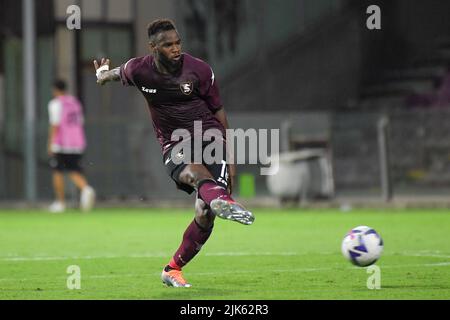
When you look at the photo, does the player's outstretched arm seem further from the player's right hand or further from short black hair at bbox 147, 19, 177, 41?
short black hair at bbox 147, 19, 177, 41

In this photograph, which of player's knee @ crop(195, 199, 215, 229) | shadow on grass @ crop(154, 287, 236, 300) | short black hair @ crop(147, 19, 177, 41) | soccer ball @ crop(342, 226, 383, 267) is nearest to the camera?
shadow on grass @ crop(154, 287, 236, 300)

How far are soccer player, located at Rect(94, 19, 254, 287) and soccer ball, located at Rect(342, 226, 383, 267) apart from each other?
1151 millimetres

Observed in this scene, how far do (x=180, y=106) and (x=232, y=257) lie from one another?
3312 millimetres

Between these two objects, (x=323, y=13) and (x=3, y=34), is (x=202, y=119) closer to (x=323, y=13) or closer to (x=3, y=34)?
(x=3, y=34)

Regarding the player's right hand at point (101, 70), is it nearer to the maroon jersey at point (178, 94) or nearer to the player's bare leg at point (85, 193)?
the maroon jersey at point (178, 94)

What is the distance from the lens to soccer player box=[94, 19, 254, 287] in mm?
10070

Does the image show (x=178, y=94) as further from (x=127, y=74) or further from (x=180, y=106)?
(x=127, y=74)

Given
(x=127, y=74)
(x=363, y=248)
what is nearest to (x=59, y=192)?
(x=127, y=74)

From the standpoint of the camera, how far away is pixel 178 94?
404 inches

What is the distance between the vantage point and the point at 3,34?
92.1ft

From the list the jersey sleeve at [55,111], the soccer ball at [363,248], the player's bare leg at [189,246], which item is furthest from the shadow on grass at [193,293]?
the jersey sleeve at [55,111]

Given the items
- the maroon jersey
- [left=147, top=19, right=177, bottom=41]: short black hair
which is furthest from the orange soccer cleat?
[left=147, top=19, right=177, bottom=41]: short black hair

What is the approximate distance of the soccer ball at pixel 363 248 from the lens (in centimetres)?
1045

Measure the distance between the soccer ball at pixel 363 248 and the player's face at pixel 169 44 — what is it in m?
2.18
